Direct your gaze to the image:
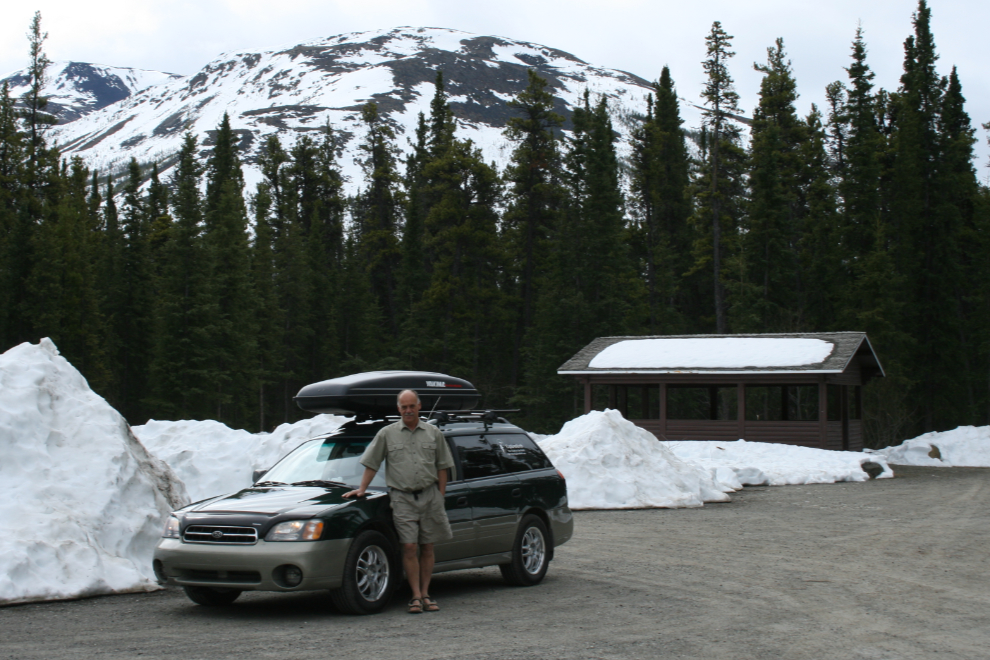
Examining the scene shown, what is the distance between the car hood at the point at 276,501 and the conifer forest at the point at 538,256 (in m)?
44.7

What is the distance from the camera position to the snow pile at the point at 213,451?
632 inches

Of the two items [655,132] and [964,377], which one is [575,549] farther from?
[655,132]

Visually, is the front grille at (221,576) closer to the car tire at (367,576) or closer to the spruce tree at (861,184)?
the car tire at (367,576)

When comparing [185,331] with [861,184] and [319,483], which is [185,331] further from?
[319,483]

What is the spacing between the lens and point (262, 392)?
195 feet

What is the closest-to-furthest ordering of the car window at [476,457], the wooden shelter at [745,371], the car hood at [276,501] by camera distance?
the car hood at [276,501] < the car window at [476,457] < the wooden shelter at [745,371]

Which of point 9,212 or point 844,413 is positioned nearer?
point 844,413

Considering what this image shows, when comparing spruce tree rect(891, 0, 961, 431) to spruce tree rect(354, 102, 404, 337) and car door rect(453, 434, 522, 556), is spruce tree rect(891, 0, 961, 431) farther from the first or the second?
car door rect(453, 434, 522, 556)

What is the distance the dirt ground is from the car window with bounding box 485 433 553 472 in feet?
3.75

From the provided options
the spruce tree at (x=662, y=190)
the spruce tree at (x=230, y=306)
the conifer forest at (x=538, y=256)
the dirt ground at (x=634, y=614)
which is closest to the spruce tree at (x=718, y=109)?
the conifer forest at (x=538, y=256)

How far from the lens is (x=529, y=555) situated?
9508 mm

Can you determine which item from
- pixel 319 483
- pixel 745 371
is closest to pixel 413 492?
pixel 319 483

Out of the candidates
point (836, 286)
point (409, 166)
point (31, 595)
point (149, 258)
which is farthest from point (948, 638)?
point (409, 166)

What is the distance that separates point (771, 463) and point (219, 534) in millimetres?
20029
